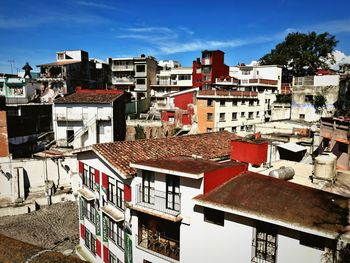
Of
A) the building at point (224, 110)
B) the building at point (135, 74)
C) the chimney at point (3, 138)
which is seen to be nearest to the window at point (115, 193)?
the chimney at point (3, 138)

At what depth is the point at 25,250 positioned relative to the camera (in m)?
3.07

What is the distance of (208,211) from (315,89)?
123ft

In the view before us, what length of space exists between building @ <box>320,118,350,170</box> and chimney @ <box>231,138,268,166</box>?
6582 millimetres

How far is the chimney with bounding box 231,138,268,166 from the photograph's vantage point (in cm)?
1848

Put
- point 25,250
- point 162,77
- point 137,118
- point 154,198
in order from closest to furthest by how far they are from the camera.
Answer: point 25,250, point 154,198, point 137,118, point 162,77

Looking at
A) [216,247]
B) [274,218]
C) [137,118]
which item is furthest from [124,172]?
[137,118]

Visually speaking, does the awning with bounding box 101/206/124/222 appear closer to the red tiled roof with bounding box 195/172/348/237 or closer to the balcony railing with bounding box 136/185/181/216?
the balcony railing with bounding box 136/185/181/216

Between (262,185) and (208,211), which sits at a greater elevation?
(262,185)

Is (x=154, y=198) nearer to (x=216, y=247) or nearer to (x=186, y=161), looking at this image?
(x=186, y=161)

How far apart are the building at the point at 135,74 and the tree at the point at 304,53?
1238 inches

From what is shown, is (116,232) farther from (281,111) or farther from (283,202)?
(281,111)

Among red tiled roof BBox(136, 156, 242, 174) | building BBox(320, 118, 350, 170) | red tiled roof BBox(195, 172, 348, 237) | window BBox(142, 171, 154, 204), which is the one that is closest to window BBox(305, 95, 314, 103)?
building BBox(320, 118, 350, 170)

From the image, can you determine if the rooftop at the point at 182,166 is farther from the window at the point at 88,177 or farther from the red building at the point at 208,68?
the red building at the point at 208,68

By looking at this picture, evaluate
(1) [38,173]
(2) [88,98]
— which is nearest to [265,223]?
(1) [38,173]
